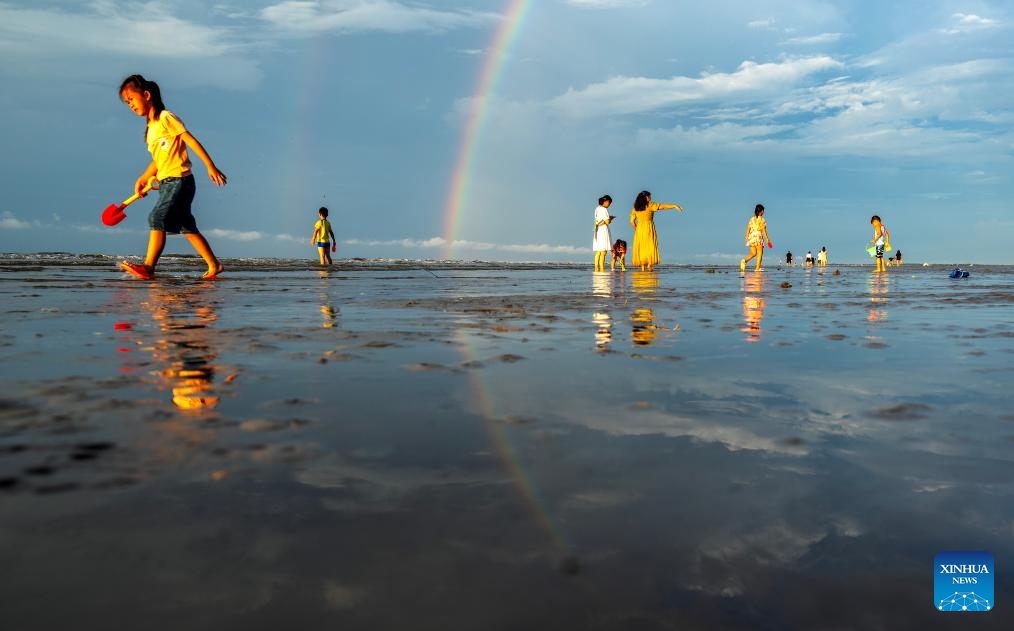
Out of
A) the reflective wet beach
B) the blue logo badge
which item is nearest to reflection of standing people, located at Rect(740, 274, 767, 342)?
the reflective wet beach

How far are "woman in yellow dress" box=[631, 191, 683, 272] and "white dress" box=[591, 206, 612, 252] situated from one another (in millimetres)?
893

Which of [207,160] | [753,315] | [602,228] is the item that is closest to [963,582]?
[753,315]

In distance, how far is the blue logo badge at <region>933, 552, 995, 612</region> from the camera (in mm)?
1168

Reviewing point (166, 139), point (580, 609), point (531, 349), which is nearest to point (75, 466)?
point (580, 609)

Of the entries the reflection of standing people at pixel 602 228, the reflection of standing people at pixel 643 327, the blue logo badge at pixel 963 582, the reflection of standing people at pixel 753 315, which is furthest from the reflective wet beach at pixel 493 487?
the reflection of standing people at pixel 602 228

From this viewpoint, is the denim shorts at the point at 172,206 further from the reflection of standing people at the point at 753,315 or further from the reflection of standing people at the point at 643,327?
the reflection of standing people at the point at 753,315

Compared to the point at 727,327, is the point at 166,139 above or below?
above

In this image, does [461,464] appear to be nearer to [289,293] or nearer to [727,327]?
[727,327]

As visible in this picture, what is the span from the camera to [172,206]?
969cm

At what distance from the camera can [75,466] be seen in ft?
5.89

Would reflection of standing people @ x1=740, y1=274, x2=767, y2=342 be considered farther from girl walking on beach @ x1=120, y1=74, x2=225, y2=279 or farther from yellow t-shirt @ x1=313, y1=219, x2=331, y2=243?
yellow t-shirt @ x1=313, y1=219, x2=331, y2=243

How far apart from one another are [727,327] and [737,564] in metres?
4.22

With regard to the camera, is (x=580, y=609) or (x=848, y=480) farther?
(x=848, y=480)

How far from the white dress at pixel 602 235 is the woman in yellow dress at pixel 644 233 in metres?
0.89
